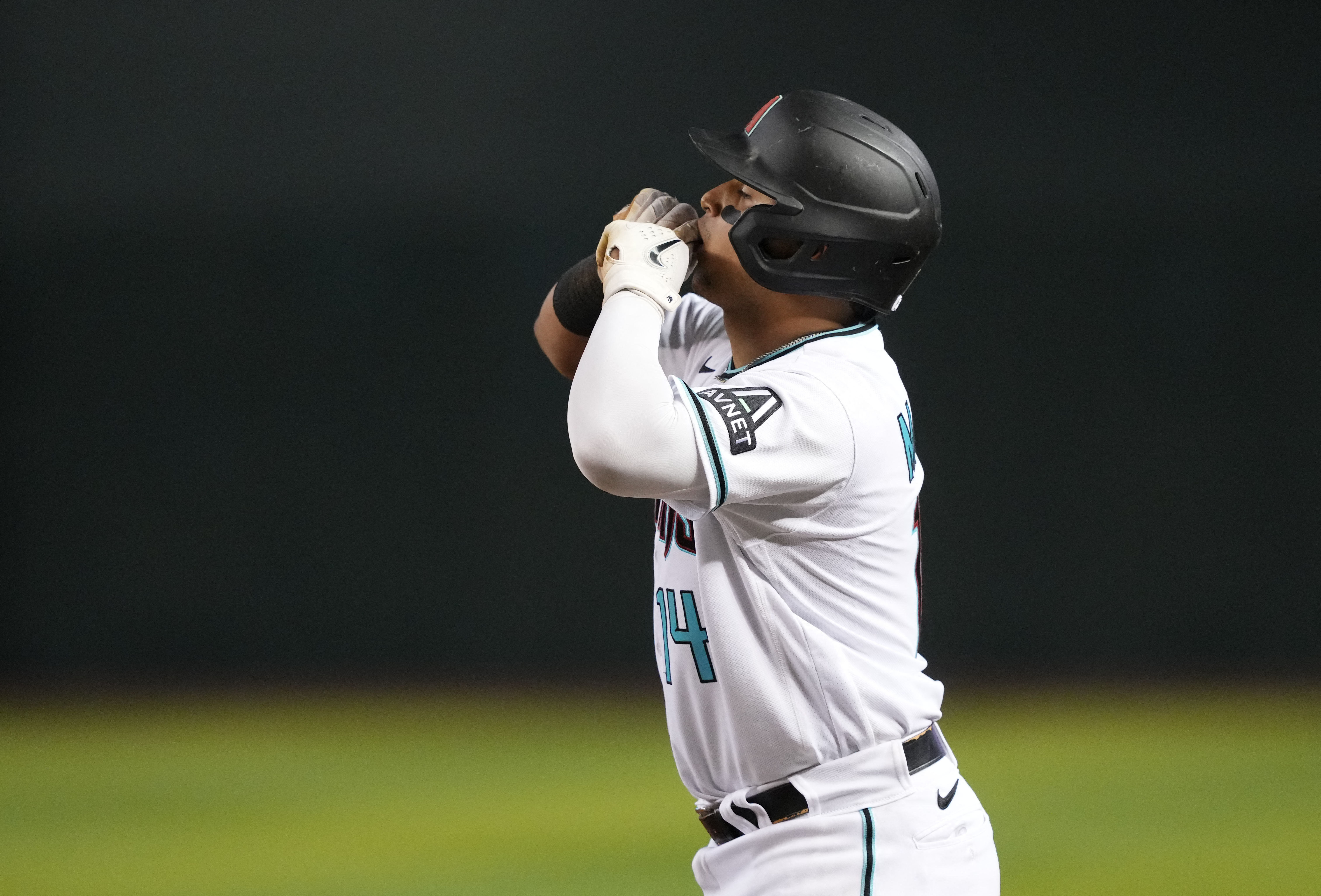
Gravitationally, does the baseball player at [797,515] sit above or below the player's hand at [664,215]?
below

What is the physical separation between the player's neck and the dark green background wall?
21.6 ft

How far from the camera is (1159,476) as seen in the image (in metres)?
9.52

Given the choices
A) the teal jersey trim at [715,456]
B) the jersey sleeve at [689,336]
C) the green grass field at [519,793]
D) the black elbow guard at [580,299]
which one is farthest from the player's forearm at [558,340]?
the green grass field at [519,793]

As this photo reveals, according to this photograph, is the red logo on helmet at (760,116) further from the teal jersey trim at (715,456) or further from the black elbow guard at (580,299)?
the teal jersey trim at (715,456)

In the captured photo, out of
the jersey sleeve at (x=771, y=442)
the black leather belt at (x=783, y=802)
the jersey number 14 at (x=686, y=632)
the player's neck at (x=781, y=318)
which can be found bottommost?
the black leather belt at (x=783, y=802)

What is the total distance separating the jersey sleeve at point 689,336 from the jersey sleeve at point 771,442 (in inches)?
32.3

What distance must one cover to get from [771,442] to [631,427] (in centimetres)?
25

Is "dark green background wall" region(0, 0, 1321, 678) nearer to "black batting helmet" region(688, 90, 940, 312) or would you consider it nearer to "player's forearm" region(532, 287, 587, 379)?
"player's forearm" region(532, 287, 587, 379)

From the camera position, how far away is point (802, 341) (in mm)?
2666

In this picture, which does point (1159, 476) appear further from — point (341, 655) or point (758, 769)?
point (758, 769)

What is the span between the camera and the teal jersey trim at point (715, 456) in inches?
87.9

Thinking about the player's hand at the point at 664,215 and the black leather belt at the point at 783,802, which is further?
the player's hand at the point at 664,215

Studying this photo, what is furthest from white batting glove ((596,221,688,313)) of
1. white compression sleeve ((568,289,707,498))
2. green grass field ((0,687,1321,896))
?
green grass field ((0,687,1321,896))

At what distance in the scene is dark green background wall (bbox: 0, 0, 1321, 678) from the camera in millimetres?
9258
